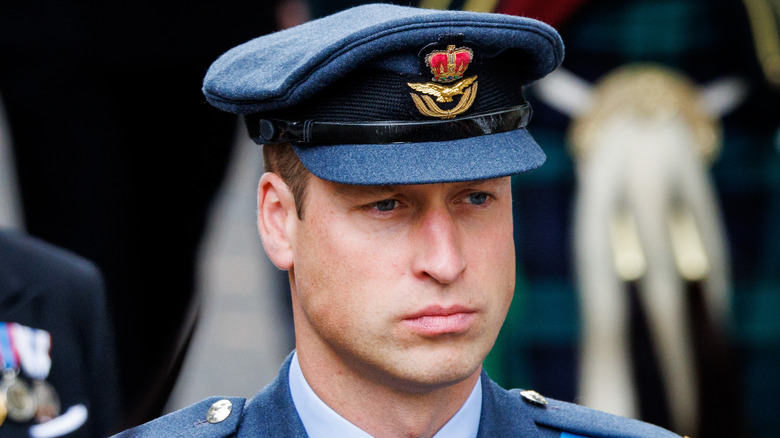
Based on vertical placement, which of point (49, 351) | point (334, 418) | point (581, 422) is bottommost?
point (49, 351)

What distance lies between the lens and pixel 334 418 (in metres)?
1.61

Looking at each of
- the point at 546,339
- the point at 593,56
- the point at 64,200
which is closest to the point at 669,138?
the point at 593,56

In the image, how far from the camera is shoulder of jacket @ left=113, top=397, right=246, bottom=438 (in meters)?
1.71

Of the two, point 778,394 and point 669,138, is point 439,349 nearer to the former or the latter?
point 669,138

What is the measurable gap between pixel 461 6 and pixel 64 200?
1.26 meters

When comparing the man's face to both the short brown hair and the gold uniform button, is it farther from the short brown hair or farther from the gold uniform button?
the gold uniform button

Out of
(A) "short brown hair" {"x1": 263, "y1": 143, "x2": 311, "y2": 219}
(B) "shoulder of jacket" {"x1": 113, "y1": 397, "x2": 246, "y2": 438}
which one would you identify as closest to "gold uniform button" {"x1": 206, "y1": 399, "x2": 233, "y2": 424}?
(B) "shoulder of jacket" {"x1": 113, "y1": 397, "x2": 246, "y2": 438}

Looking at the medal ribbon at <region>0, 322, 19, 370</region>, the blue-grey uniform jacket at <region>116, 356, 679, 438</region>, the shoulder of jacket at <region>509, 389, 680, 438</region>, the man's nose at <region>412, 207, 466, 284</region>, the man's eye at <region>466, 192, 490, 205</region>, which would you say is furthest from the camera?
the medal ribbon at <region>0, 322, 19, 370</region>

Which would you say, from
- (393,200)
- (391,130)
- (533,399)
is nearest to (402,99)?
(391,130)

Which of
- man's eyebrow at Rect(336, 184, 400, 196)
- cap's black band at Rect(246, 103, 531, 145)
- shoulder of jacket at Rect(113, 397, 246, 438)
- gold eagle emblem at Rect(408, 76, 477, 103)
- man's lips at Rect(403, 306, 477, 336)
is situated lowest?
shoulder of jacket at Rect(113, 397, 246, 438)

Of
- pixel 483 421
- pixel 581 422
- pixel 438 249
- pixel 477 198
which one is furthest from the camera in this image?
pixel 581 422

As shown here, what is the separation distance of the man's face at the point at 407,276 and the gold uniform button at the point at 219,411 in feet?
0.96

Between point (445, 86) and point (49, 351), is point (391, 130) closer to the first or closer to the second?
point (445, 86)

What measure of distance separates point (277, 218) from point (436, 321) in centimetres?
34
